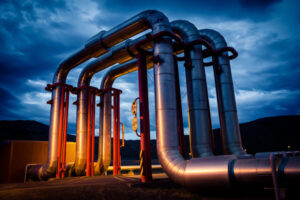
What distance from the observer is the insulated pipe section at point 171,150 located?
680 cm

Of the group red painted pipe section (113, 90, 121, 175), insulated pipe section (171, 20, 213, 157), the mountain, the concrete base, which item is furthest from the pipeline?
the mountain

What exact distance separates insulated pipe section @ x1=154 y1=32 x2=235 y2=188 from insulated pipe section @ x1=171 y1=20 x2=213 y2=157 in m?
1.55

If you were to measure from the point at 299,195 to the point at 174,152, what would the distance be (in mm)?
4341

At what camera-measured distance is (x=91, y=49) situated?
14844 millimetres

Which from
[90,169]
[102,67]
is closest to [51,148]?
[90,169]

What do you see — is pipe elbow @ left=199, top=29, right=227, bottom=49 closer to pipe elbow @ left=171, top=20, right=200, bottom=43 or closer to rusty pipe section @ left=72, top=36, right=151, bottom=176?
pipe elbow @ left=171, top=20, right=200, bottom=43

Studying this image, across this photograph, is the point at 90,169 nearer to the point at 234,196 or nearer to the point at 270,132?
the point at 234,196

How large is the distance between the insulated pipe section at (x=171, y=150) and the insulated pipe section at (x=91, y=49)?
182 centimetres

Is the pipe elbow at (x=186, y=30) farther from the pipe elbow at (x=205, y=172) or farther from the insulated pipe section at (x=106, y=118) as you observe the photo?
the pipe elbow at (x=205, y=172)

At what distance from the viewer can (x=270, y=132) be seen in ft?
221

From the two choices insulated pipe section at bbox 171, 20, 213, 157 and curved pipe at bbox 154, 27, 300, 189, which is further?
insulated pipe section at bbox 171, 20, 213, 157

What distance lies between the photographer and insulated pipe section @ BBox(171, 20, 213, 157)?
33.7 ft

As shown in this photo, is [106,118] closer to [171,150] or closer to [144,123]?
[144,123]

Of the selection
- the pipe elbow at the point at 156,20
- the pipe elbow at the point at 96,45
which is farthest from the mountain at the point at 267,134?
the pipe elbow at the point at 156,20
